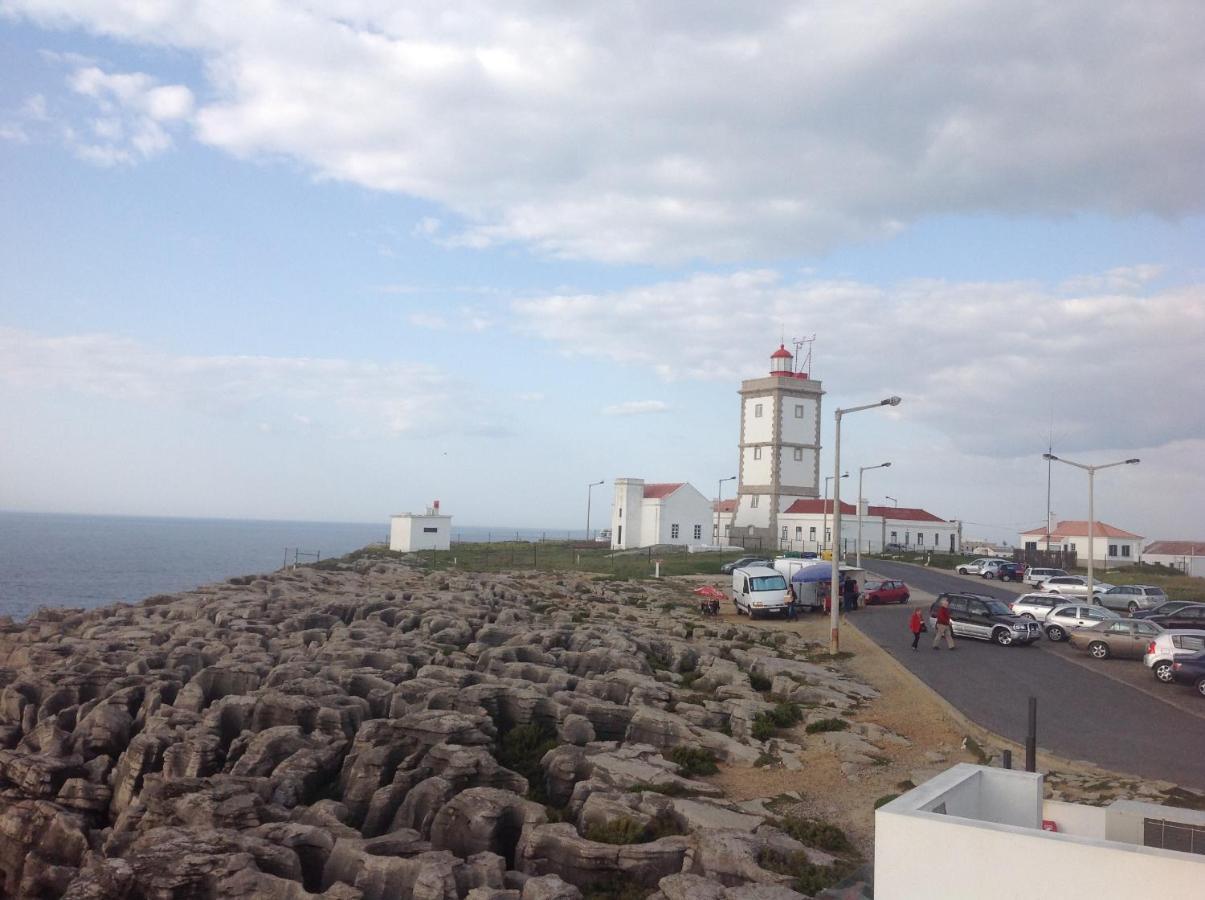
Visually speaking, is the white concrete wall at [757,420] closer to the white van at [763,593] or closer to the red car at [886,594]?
the red car at [886,594]

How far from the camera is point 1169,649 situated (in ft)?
90.0

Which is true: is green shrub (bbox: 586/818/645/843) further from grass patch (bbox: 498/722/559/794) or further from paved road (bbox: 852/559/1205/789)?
paved road (bbox: 852/559/1205/789)

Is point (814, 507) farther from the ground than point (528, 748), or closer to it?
farther from the ground

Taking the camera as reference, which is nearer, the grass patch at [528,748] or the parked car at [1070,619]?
the grass patch at [528,748]

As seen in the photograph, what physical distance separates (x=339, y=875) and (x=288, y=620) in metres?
18.9

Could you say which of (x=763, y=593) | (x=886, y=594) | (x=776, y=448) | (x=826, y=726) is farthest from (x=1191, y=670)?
(x=776, y=448)

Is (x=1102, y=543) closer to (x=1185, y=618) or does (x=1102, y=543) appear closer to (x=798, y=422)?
(x=798, y=422)

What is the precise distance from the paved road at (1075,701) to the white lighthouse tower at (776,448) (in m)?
48.1

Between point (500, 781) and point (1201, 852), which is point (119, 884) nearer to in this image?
point (500, 781)

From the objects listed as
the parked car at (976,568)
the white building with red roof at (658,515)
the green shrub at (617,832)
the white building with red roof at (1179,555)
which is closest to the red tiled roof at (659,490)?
the white building with red roof at (658,515)

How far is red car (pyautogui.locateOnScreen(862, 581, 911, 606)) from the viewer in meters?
46.5

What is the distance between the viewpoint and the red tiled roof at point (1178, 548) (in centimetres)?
8786

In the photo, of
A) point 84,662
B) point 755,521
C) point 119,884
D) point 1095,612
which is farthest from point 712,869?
point 755,521

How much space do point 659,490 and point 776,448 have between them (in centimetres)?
1210
